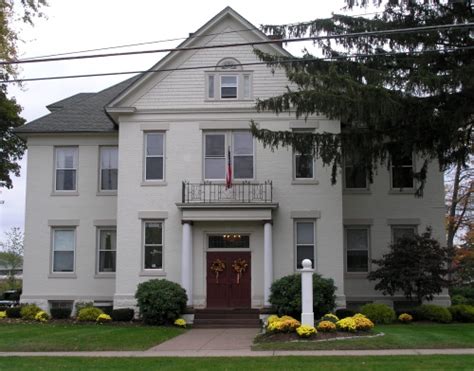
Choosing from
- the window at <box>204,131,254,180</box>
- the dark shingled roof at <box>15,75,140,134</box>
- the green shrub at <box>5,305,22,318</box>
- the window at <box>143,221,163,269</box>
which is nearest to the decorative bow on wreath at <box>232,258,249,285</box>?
the window at <box>143,221,163,269</box>

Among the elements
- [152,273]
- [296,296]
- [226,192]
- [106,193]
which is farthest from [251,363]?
[106,193]

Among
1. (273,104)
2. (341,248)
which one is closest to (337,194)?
(341,248)

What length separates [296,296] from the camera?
842 inches

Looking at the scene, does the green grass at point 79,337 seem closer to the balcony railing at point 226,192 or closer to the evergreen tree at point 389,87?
the balcony railing at point 226,192

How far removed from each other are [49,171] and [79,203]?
6.21ft

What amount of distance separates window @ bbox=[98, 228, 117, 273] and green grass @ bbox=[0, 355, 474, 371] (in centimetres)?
1223

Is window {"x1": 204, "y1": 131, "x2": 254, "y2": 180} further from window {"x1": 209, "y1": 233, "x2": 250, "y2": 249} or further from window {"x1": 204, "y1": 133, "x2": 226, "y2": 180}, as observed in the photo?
window {"x1": 209, "y1": 233, "x2": 250, "y2": 249}

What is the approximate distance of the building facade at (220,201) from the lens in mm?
23562

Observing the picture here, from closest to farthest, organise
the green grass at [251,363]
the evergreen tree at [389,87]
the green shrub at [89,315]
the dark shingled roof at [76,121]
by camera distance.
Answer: the green grass at [251,363], the evergreen tree at [389,87], the green shrub at [89,315], the dark shingled roof at [76,121]

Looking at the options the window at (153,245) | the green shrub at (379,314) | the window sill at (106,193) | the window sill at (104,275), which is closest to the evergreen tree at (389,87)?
the green shrub at (379,314)

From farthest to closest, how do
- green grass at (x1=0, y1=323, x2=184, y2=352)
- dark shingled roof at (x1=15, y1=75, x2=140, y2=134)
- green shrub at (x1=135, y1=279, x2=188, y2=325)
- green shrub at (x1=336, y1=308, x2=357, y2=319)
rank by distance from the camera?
dark shingled roof at (x1=15, y1=75, x2=140, y2=134), green shrub at (x1=336, y1=308, x2=357, y2=319), green shrub at (x1=135, y1=279, x2=188, y2=325), green grass at (x1=0, y1=323, x2=184, y2=352)

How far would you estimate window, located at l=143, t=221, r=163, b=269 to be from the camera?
2398 centimetres

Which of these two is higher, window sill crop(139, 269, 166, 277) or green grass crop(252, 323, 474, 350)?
window sill crop(139, 269, 166, 277)

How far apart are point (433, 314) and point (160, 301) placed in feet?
31.5
